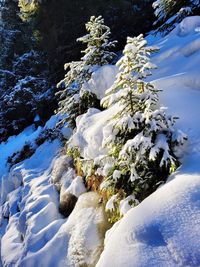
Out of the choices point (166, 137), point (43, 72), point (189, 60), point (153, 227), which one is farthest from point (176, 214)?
point (43, 72)

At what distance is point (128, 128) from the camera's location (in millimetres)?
5500

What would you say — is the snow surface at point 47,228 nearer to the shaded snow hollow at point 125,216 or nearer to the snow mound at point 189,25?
the shaded snow hollow at point 125,216

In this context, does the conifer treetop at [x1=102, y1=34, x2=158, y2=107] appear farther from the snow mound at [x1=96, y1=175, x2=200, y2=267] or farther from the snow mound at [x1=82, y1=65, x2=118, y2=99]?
the snow mound at [x1=82, y1=65, x2=118, y2=99]

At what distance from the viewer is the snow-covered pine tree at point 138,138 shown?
5.29 meters

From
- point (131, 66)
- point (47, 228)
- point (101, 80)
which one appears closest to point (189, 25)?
point (101, 80)

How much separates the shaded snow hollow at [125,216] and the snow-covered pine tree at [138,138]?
1.27 ft

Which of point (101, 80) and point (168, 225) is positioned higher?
point (101, 80)

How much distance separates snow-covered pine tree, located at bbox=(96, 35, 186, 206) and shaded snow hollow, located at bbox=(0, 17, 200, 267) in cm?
39

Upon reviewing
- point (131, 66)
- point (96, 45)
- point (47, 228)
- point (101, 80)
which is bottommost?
point (47, 228)

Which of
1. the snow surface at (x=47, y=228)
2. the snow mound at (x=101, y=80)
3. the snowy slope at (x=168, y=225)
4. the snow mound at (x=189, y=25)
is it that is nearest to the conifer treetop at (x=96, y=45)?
the snow mound at (x=101, y=80)

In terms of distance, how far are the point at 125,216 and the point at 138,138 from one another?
1.19m

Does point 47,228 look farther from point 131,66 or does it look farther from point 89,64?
point 89,64

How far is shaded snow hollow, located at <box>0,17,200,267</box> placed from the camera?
394 cm

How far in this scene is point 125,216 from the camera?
15.7 feet
